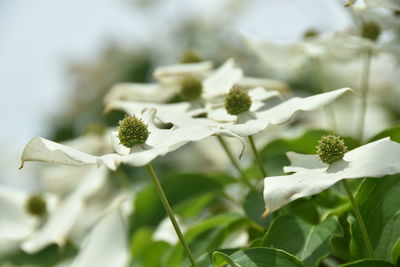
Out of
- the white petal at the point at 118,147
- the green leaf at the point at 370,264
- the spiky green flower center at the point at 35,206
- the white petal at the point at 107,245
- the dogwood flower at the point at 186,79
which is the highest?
the white petal at the point at 118,147

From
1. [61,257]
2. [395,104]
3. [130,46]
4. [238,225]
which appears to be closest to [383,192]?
[238,225]

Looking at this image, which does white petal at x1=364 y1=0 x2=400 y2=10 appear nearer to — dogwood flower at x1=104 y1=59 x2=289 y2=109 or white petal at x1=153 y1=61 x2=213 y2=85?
dogwood flower at x1=104 y1=59 x2=289 y2=109

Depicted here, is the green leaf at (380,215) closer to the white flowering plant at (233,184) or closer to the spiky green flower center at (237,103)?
the white flowering plant at (233,184)

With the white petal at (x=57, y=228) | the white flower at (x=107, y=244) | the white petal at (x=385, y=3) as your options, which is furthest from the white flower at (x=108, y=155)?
the white petal at (x=57, y=228)

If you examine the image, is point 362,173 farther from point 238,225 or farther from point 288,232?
point 238,225

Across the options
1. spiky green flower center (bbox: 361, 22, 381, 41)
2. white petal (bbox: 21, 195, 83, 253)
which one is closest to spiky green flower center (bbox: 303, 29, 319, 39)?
spiky green flower center (bbox: 361, 22, 381, 41)
